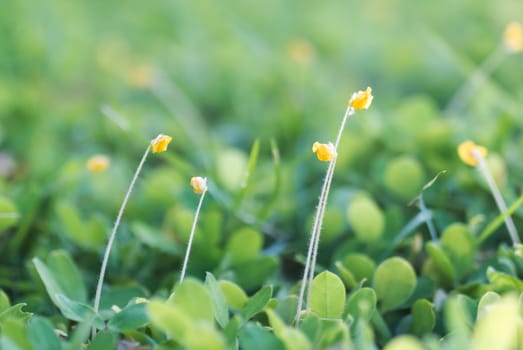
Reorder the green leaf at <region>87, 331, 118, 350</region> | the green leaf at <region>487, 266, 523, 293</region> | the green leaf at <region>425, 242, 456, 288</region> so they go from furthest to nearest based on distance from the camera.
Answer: the green leaf at <region>425, 242, 456, 288</region>, the green leaf at <region>487, 266, 523, 293</region>, the green leaf at <region>87, 331, 118, 350</region>

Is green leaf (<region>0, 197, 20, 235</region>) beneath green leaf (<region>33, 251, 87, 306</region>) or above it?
above

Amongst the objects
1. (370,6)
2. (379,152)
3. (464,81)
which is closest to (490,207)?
(379,152)

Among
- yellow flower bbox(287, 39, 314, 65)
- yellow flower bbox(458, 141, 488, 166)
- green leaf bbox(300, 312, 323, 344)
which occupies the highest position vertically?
yellow flower bbox(287, 39, 314, 65)

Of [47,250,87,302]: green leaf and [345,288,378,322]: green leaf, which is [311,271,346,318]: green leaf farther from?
[47,250,87,302]: green leaf

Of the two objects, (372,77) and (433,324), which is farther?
(372,77)

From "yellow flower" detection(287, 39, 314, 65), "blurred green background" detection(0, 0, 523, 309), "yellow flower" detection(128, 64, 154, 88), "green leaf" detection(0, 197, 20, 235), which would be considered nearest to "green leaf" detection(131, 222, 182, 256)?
"blurred green background" detection(0, 0, 523, 309)

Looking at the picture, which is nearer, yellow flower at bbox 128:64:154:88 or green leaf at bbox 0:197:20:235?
green leaf at bbox 0:197:20:235

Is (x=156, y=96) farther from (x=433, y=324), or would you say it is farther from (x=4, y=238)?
(x=433, y=324)
